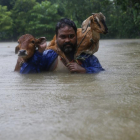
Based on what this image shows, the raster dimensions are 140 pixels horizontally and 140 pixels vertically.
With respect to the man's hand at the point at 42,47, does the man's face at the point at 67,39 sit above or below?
above

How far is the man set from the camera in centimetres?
411

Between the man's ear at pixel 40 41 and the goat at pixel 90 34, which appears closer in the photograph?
the goat at pixel 90 34

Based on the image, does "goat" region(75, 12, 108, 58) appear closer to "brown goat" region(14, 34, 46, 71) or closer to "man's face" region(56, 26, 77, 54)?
"man's face" region(56, 26, 77, 54)

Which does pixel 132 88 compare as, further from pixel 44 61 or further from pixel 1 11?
pixel 1 11

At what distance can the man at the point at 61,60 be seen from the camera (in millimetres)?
4105

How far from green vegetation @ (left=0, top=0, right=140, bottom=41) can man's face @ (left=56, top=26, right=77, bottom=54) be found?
103 ft

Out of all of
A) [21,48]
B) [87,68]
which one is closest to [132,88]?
[87,68]

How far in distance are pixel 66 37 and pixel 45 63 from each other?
22.0 inches

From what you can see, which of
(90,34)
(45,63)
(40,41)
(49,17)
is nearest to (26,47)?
(40,41)

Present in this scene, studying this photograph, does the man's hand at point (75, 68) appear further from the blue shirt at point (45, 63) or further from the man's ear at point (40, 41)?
the man's ear at point (40, 41)

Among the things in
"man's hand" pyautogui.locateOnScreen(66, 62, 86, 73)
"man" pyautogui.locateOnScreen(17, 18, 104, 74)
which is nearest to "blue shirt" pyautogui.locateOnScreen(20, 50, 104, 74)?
"man" pyautogui.locateOnScreen(17, 18, 104, 74)

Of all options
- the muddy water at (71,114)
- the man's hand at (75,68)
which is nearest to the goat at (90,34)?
the man's hand at (75,68)

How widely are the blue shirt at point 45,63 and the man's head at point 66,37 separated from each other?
0.23 m

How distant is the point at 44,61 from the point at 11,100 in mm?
2192
